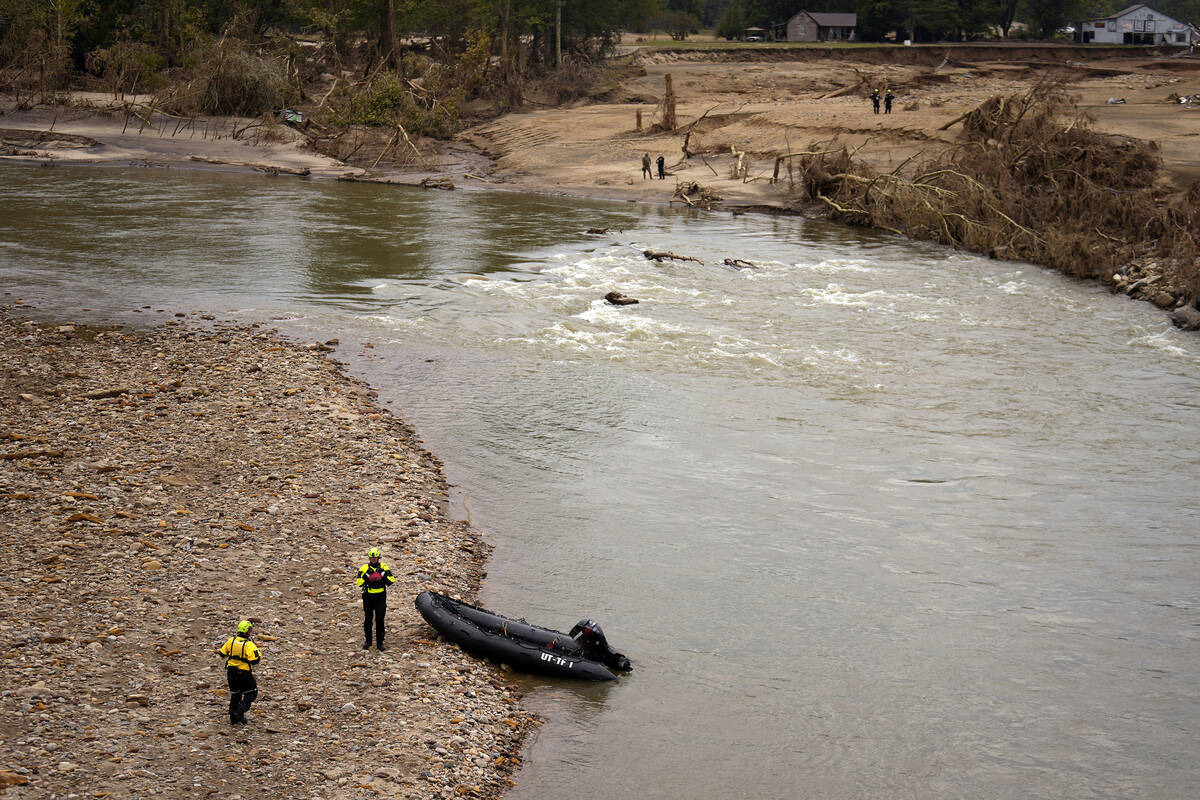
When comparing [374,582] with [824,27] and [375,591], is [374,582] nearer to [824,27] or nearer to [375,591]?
[375,591]

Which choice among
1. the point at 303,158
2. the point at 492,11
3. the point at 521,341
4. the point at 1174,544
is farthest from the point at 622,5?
the point at 1174,544

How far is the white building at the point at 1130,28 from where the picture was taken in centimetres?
10394

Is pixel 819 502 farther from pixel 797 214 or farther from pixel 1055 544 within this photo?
pixel 797 214

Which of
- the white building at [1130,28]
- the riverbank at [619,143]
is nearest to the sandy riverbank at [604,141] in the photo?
the riverbank at [619,143]

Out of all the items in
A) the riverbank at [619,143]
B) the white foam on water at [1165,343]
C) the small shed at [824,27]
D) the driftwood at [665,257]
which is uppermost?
the small shed at [824,27]

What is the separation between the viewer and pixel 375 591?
12016mm

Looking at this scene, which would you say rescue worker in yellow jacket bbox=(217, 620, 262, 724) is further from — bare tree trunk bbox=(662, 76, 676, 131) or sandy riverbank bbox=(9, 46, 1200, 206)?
bare tree trunk bbox=(662, 76, 676, 131)

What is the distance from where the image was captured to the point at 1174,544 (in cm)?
1655

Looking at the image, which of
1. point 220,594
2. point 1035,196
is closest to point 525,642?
point 220,594

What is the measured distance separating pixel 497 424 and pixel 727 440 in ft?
13.6

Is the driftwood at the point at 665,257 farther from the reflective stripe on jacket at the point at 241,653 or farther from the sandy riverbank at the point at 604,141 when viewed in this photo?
the reflective stripe on jacket at the point at 241,653

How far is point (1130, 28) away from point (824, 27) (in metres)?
28.8

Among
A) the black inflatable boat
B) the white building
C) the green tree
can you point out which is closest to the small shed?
the green tree

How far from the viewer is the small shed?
10106 cm
